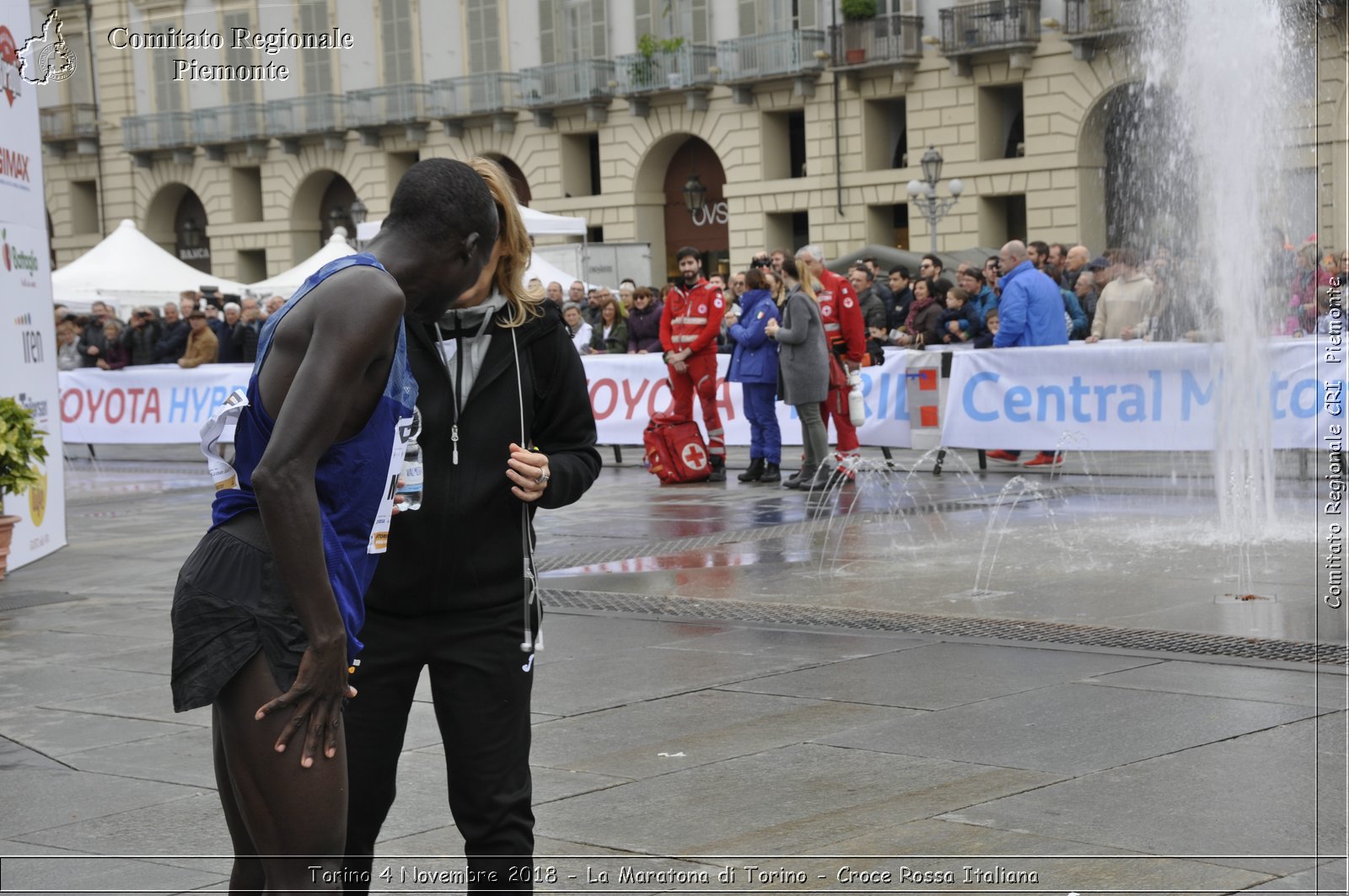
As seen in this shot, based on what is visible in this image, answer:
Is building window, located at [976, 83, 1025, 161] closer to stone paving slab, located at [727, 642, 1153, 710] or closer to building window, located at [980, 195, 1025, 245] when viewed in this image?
building window, located at [980, 195, 1025, 245]

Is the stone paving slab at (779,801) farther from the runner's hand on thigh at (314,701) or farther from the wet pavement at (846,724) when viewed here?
the runner's hand on thigh at (314,701)

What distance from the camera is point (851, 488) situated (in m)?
14.5

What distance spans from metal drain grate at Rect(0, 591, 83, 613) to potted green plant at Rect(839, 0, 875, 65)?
104 ft

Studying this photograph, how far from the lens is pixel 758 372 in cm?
1496

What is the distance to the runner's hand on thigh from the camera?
2924mm

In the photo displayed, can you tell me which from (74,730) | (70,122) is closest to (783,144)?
(70,122)

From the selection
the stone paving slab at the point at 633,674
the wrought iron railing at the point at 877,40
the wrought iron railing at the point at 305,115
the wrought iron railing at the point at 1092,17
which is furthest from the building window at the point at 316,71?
the stone paving slab at the point at 633,674

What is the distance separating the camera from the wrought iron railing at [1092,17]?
3578 centimetres

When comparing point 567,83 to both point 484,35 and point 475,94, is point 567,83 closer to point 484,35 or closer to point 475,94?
point 475,94

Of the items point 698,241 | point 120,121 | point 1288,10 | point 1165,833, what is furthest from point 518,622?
point 120,121

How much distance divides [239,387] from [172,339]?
2.23 m

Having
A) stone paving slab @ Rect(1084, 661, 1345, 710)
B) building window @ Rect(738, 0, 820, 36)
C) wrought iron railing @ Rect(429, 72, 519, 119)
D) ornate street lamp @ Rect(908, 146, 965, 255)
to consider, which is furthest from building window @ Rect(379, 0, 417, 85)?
stone paving slab @ Rect(1084, 661, 1345, 710)

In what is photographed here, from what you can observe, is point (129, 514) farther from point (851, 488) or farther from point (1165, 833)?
point (1165, 833)

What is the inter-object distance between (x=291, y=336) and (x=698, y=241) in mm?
41878
